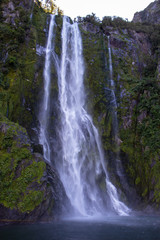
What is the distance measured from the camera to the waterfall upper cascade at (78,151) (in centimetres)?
1195

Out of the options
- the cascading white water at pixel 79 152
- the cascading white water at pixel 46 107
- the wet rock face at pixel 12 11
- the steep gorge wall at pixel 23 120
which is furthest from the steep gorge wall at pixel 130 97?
the wet rock face at pixel 12 11

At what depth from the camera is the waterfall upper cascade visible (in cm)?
1195

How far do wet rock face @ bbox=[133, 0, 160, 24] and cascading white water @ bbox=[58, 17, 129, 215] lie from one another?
16.7 meters

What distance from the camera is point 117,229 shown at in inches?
304

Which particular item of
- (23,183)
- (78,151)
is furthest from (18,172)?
(78,151)

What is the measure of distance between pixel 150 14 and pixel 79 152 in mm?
25102

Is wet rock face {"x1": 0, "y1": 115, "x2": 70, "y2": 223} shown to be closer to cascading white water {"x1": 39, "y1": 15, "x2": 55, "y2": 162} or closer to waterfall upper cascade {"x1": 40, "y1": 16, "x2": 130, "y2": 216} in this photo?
waterfall upper cascade {"x1": 40, "y1": 16, "x2": 130, "y2": 216}

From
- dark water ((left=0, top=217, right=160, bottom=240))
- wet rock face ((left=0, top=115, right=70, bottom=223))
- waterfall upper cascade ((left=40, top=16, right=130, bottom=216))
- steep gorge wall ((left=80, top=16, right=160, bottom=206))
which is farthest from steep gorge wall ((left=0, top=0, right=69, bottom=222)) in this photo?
steep gorge wall ((left=80, top=16, right=160, bottom=206))

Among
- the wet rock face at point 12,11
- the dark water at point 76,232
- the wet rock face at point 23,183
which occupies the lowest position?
the dark water at point 76,232

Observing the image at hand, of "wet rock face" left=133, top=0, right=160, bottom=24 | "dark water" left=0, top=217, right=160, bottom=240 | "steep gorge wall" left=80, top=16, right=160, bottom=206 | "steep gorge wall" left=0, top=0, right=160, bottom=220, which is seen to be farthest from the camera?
"wet rock face" left=133, top=0, right=160, bottom=24

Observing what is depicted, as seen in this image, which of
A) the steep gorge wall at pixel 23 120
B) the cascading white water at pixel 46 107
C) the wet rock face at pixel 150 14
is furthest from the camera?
the wet rock face at pixel 150 14

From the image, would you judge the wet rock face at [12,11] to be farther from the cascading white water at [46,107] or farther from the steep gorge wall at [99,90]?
the cascading white water at [46,107]

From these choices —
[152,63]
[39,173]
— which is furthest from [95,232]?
[152,63]

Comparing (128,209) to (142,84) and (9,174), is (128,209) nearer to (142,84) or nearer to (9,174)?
(9,174)
